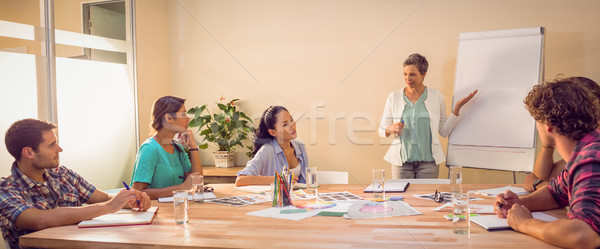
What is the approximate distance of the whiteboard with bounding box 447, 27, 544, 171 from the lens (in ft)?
12.0

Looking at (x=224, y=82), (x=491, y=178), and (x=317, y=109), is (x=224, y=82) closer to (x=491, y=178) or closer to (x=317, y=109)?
(x=317, y=109)

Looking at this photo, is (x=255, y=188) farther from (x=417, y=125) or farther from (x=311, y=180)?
(x=417, y=125)

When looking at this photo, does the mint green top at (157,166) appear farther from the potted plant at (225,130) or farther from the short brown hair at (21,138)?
the potted plant at (225,130)

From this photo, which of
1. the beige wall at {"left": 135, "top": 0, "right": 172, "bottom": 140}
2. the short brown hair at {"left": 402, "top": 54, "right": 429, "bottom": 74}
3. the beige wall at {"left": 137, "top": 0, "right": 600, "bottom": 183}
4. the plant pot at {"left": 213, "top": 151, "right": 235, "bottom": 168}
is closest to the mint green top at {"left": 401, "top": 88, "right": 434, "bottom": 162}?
the short brown hair at {"left": 402, "top": 54, "right": 429, "bottom": 74}

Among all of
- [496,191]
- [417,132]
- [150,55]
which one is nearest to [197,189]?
[496,191]

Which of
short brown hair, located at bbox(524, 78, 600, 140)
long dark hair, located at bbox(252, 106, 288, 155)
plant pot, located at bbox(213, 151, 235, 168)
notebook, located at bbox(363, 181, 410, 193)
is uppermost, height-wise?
short brown hair, located at bbox(524, 78, 600, 140)

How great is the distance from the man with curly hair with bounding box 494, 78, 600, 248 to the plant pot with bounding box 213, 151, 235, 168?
3.32 m

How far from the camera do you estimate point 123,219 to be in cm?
199

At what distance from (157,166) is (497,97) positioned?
258cm

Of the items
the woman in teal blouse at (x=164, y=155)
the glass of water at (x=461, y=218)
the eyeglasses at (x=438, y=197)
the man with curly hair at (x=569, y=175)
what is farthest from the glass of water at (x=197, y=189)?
the man with curly hair at (x=569, y=175)

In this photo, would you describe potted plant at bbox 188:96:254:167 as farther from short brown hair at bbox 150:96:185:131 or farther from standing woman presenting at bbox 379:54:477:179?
short brown hair at bbox 150:96:185:131

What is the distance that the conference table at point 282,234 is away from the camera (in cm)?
159

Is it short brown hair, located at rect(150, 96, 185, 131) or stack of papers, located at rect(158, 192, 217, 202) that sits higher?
short brown hair, located at rect(150, 96, 185, 131)

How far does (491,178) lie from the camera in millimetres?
4383
